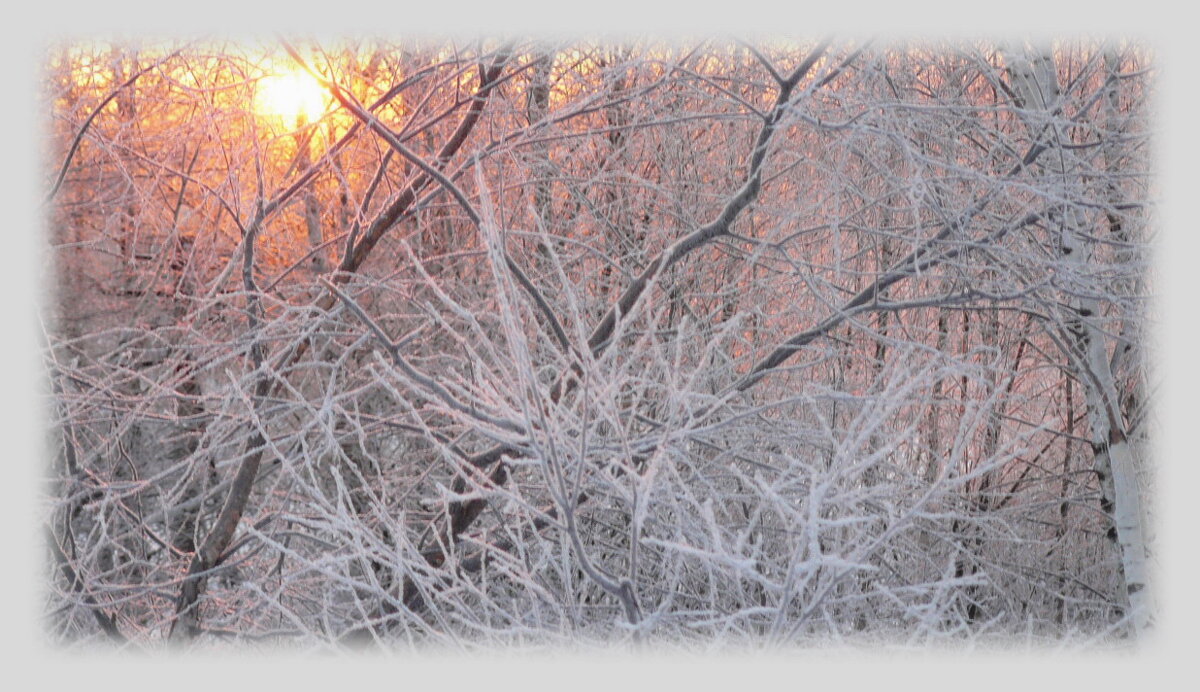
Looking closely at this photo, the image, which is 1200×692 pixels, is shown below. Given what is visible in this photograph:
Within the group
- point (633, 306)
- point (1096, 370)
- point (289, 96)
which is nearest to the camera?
point (633, 306)

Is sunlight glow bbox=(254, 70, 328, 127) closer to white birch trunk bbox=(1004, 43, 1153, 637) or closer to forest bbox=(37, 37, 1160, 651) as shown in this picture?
forest bbox=(37, 37, 1160, 651)

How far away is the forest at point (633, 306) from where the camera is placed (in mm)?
3303

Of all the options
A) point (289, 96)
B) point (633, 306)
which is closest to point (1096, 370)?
point (633, 306)

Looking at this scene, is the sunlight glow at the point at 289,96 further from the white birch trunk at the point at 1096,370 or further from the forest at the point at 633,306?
the white birch trunk at the point at 1096,370

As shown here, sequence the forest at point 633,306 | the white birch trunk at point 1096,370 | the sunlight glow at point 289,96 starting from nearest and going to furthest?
the forest at point 633,306, the white birch trunk at point 1096,370, the sunlight glow at point 289,96

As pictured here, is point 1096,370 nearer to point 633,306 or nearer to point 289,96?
point 633,306

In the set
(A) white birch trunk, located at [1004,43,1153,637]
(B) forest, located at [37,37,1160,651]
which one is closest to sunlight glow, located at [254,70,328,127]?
(B) forest, located at [37,37,1160,651]

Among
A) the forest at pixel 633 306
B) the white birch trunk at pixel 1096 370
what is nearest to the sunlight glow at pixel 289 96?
the forest at pixel 633 306

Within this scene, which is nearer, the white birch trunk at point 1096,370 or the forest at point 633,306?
the forest at point 633,306

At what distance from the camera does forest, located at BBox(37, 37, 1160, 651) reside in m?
3.30

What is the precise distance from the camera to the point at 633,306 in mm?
3082

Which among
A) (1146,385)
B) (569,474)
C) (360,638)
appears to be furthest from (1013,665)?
(1146,385)

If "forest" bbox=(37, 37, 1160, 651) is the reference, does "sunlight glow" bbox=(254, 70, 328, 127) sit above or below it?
above

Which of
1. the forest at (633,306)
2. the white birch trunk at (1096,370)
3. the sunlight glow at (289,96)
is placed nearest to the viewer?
the forest at (633,306)
